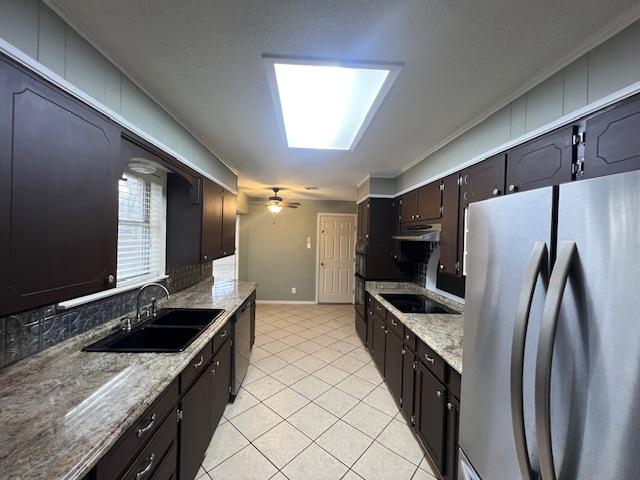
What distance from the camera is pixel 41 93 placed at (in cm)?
91

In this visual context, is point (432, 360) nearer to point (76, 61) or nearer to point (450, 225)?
point (450, 225)

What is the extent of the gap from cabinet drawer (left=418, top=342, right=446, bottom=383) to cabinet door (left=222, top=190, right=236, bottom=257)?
2355 mm

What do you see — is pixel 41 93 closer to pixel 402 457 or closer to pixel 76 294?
pixel 76 294

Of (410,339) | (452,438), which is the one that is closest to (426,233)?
(410,339)

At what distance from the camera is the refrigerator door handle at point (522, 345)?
0.70m

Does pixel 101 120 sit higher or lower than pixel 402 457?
higher

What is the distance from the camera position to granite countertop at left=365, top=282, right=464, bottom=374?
1495 mm

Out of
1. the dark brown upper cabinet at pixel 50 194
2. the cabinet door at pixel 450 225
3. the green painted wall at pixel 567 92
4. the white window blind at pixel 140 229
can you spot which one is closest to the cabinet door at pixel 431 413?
the cabinet door at pixel 450 225

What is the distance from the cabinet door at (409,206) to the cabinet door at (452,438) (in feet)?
6.35

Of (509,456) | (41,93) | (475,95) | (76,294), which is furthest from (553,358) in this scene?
(41,93)

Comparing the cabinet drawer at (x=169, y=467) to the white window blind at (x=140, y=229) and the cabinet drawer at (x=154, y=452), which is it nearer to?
the cabinet drawer at (x=154, y=452)

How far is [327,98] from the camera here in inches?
80.4

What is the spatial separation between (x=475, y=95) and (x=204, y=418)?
8.77 ft

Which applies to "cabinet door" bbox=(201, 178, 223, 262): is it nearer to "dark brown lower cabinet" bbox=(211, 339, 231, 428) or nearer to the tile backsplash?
the tile backsplash
